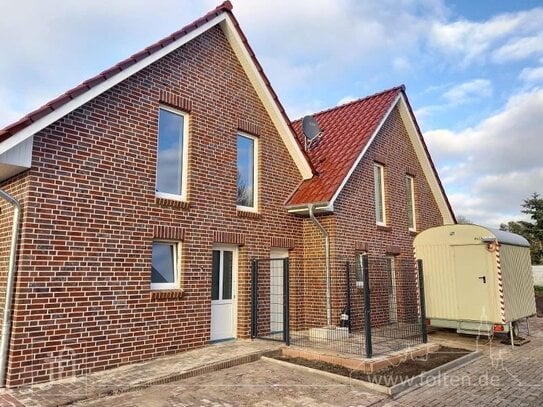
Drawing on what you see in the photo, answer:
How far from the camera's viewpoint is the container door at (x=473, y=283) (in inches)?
406

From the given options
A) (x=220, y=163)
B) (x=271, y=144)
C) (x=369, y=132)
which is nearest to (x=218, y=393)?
(x=220, y=163)

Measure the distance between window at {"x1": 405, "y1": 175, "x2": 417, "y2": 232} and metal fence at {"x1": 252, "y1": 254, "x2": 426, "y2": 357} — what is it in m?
2.89

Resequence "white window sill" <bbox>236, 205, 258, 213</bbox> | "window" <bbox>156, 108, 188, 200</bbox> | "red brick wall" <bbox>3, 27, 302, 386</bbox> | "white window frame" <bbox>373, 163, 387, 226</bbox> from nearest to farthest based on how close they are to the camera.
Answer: "red brick wall" <bbox>3, 27, 302, 386</bbox>, "window" <bbox>156, 108, 188, 200</bbox>, "white window sill" <bbox>236, 205, 258, 213</bbox>, "white window frame" <bbox>373, 163, 387, 226</bbox>

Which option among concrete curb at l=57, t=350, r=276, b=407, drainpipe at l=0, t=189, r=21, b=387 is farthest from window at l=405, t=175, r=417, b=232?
drainpipe at l=0, t=189, r=21, b=387

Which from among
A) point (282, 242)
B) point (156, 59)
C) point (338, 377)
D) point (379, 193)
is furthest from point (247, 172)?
point (338, 377)

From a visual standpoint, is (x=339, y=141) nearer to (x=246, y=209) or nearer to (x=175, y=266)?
(x=246, y=209)

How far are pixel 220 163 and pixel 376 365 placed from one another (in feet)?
17.4

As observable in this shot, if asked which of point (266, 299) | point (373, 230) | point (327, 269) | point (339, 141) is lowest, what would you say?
point (266, 299)

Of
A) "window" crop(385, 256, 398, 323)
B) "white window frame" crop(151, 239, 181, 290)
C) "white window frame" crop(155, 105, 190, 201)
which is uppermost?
"white window frame" crop(155, 105, 190, 201)

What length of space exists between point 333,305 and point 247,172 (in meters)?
3.96

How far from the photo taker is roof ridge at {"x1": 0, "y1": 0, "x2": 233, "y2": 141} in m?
6.26

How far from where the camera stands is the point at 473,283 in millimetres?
10578

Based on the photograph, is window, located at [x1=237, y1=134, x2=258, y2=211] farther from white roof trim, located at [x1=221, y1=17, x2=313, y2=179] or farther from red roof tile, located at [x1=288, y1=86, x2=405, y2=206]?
red roof tile, located at [x1=288, y1=86, x2=405, y2=206]

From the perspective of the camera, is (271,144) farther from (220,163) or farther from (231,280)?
(231,280)
